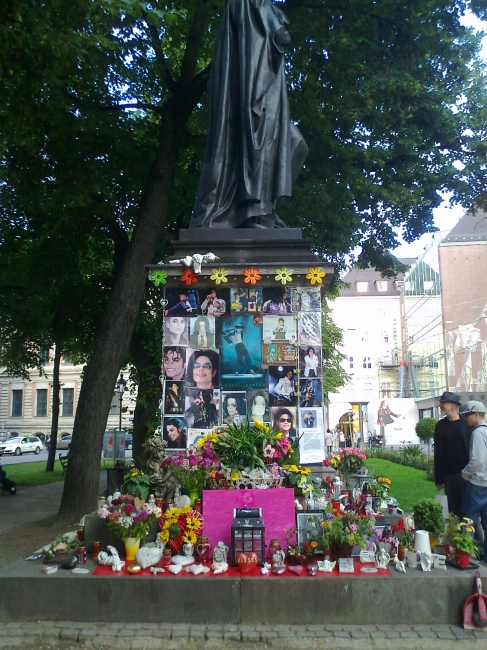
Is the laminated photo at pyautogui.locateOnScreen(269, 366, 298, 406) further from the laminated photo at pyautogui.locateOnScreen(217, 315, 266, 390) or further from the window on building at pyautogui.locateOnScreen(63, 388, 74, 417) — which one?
the window on building at pyautogui.locateOnScreen(63, 388, 74, 417)

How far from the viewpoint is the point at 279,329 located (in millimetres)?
7012

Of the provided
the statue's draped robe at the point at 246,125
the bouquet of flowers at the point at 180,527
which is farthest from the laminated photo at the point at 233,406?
the statue's draped robe at the point at 246,125

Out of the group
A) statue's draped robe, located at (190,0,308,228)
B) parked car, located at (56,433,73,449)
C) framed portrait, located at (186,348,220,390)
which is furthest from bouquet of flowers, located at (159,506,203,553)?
parked car, located at (56,433,73,449)

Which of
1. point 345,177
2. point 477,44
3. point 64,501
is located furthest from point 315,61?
point 64,501

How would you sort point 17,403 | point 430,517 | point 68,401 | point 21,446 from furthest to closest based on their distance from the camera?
point 17,403 < point 68,401 < point 21,446 < point 430,517

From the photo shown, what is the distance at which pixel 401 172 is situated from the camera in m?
15.2

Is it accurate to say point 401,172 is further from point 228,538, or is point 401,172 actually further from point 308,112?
point 228,538

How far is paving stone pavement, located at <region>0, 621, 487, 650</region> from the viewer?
445 cm

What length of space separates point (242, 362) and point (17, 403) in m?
52.7

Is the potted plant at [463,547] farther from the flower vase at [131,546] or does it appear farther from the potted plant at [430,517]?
the flower vase at [131,546]

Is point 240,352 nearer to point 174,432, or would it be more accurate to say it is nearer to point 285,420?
point 285,420

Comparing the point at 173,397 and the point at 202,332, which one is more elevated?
the point at 202,332

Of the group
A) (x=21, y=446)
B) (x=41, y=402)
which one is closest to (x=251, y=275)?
(x=21, y=446)

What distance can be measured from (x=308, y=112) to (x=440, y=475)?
8700 millimetres
